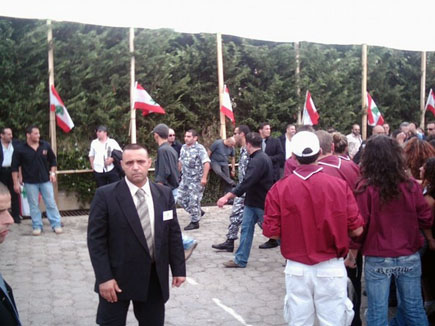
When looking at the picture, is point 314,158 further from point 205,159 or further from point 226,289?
point 205,159

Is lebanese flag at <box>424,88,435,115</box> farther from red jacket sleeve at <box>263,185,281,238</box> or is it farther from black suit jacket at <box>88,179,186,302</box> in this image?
black suit jacket at <box>88,179,186,302</box>

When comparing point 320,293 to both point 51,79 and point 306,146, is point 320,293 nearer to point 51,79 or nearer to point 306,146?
point 306,146

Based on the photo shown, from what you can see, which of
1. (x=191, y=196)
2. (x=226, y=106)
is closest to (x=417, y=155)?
(x=191, y=196)

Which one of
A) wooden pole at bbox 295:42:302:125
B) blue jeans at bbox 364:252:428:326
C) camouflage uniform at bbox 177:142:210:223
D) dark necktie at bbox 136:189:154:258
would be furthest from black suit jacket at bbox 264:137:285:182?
dark necktie at bbox 136:189:154:258

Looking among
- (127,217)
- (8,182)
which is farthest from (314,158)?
(8,182)

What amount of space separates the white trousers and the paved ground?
64.9 inches

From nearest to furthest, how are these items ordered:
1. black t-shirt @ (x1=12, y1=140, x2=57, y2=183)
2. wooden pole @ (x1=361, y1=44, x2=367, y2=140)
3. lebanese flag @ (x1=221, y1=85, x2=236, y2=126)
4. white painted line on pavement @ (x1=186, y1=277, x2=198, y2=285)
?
white painted line on pavement @ (x1=186, y1=277, x2=198, y2=285), black t-shirt @ (x1=12, y1=140, x2=57, y2=183), lebanese flag @ (x1=221, y1=85, x2=236, y2=126), wooden pole @ (x1=361, y1=44, x2=367, y2=140)

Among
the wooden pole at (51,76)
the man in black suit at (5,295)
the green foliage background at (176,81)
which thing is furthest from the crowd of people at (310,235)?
the green foliage background at (176,81)

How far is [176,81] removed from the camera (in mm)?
13773

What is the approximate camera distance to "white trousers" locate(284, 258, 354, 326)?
12.7 feet

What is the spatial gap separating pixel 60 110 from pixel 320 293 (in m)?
8.86

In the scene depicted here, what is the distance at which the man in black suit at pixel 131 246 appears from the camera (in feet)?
12.4

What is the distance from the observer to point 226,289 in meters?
6.61

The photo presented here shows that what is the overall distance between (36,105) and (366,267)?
30.6ft
